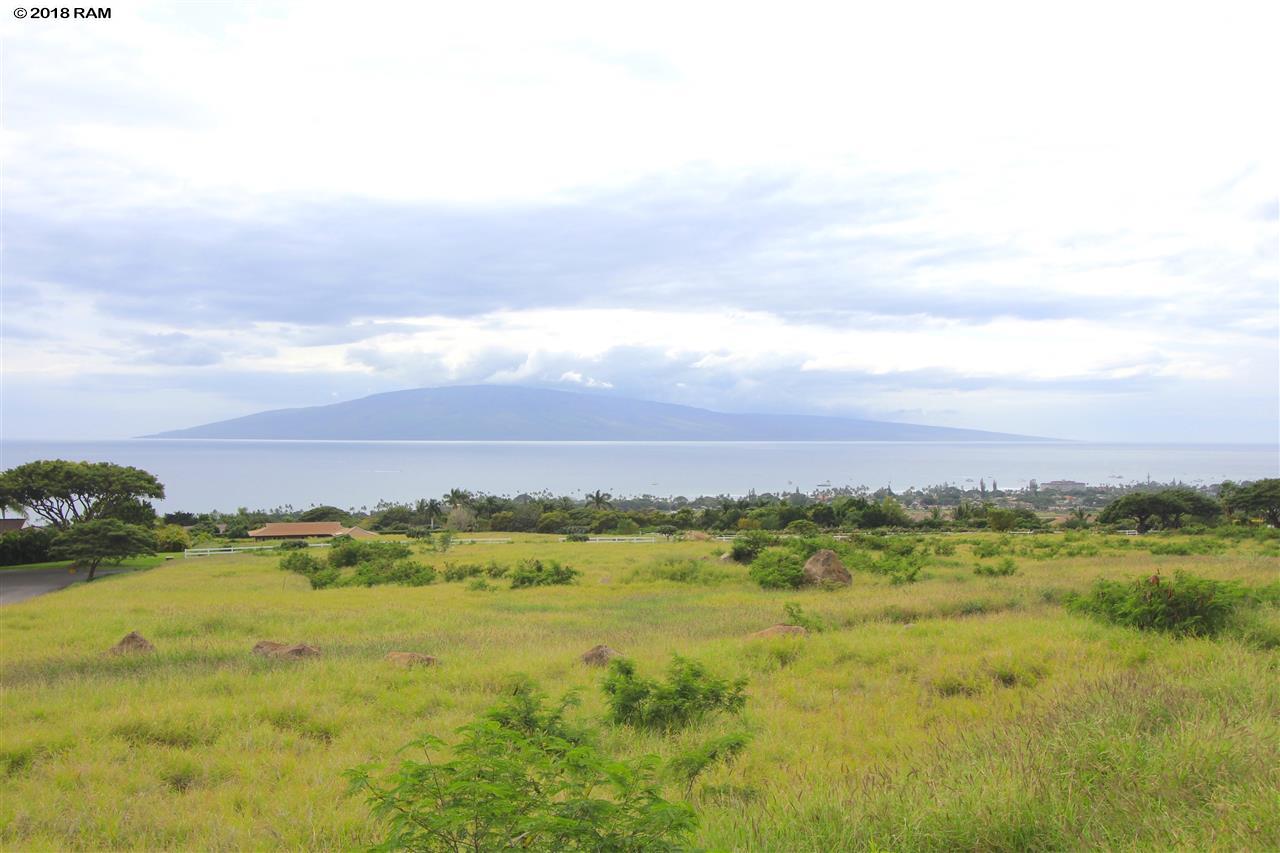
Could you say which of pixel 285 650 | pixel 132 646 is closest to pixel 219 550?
pixel 132 646

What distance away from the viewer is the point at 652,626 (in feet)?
54.3

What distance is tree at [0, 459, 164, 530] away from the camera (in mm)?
43469

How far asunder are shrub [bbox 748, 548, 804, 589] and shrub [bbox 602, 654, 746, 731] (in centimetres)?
1418

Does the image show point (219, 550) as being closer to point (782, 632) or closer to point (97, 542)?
point (97, 542)

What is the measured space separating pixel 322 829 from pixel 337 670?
6.33m

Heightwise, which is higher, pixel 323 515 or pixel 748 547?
pixel 748 547

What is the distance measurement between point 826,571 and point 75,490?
44.4 metres

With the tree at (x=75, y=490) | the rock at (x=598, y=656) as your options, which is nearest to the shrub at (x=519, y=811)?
the rock at (x=598, y=656)

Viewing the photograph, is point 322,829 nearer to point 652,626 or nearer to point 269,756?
point 269,756

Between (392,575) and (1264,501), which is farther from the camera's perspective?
(1264,501)

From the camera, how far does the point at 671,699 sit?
916 centimetres

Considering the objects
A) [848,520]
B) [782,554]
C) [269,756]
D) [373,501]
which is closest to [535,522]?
[848,520]

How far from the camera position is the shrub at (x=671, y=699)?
9.04 meters

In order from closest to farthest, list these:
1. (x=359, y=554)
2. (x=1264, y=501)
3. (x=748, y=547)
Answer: (x=748, y=547) < (x=359, y=554) < (x=1264, y=501)
